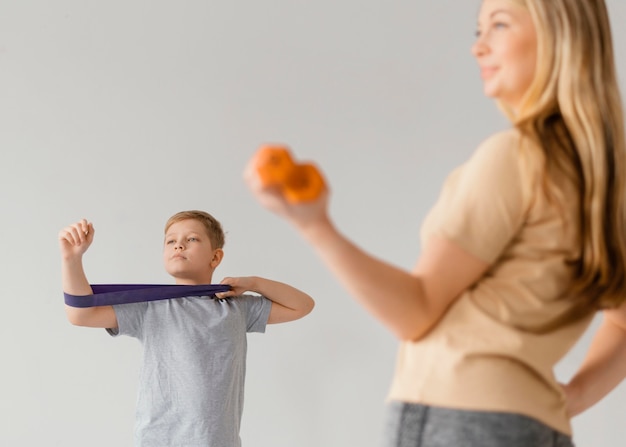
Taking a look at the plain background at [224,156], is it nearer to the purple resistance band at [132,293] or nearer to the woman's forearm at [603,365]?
the purple resistance band at [132,293]

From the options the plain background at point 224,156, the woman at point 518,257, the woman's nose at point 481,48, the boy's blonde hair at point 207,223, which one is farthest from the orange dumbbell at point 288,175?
the plain background at point 224,156

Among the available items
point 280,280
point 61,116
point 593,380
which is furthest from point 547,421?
point 61,116

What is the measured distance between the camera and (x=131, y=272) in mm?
2518

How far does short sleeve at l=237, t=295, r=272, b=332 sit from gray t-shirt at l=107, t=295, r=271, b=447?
0.23 ft

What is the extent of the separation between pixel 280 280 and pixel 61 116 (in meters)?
0.80

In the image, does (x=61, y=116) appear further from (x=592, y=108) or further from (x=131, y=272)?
(x=592, y=108)

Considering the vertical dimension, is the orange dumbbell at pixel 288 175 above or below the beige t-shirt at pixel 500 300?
above

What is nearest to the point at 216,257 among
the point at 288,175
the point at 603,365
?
the point at 603,365

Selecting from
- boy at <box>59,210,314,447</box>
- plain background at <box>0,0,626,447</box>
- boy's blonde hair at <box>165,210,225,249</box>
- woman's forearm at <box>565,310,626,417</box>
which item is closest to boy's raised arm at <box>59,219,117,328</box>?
boy at <box>59,210,314,447</box>

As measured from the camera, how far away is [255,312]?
7.14 ft

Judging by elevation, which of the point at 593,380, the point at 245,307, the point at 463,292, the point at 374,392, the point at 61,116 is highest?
the point at 61,116

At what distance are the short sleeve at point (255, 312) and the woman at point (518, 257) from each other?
1.30m

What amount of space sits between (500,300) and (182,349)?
4.11 ft

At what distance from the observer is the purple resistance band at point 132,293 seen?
1.95 meters
